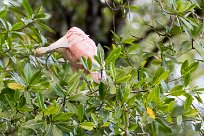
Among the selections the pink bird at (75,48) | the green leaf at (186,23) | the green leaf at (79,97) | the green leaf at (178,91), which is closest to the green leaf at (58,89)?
the green leaf at (79,97)

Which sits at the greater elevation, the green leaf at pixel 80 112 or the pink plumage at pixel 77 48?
the pink plumage at pixel 77 48

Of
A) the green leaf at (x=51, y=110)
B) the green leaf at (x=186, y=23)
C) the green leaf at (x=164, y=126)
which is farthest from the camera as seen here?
the green leaf at (x=186, y=23)

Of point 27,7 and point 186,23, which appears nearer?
point 186,23

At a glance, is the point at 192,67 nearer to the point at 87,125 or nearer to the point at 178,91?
the point at 178,91

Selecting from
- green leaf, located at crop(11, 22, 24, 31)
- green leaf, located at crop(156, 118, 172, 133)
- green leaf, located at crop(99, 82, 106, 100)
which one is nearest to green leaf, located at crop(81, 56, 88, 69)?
green leaf, located at crop(99, 82, 106, 100)

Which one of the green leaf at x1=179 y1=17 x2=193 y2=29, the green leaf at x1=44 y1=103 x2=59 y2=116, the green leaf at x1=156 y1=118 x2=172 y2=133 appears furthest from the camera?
the green leaf at x1=179 y1=17 x2=193 y2=29

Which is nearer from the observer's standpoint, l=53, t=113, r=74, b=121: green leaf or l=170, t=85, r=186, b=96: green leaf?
l=53, t=113, r=74, b=121: green leaf

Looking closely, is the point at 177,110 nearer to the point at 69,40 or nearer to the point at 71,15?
the point at 71,15

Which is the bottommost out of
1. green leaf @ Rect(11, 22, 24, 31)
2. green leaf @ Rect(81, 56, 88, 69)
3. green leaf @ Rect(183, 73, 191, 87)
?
green leaf @ Rect(183, 73, 191, 87)

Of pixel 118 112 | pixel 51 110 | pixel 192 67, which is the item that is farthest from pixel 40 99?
pixel 192 67

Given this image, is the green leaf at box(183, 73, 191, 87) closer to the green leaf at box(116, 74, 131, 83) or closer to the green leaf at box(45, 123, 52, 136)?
the green leaf at box(116, 74, 131, 83)

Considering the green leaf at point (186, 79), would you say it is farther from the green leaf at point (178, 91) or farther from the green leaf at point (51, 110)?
the green leaf at point (51, 110)

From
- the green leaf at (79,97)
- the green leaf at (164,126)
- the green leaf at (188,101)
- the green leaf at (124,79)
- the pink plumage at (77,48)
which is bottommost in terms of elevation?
the green leaf at (164,126)

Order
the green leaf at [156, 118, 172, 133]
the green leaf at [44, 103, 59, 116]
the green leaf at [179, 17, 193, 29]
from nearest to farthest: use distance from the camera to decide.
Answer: the green leaf at [44, 103, 59, 116], the green leaf at [156, 118, 172, 133], the green leaf at [179, 17, 193, 29]
